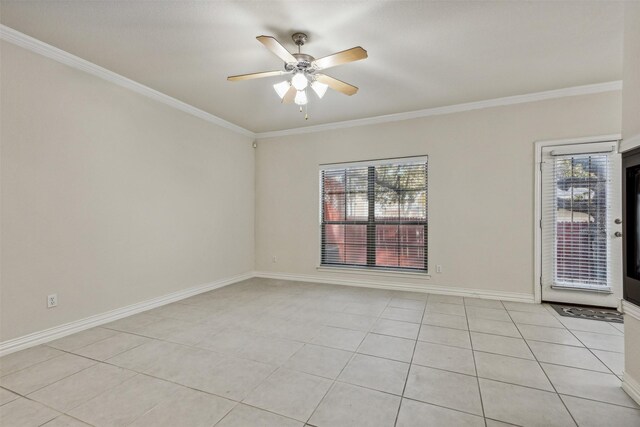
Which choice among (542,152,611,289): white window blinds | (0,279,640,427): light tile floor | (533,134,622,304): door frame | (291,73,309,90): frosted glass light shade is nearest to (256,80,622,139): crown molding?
(533,134,622,304): door frame

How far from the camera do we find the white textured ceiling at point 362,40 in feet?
7.21

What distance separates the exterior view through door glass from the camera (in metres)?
3.44

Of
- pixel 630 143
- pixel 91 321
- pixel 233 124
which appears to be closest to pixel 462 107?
pixel 630 143

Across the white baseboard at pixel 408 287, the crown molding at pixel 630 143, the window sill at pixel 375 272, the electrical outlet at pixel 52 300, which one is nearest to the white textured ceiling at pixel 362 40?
the crown molding at pixel 630 143

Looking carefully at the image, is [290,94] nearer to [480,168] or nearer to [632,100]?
[632,100]

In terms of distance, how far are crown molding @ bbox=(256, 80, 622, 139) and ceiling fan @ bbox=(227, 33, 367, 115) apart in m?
1.87

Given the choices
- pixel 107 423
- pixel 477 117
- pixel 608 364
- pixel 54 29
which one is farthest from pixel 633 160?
pixel 54 29

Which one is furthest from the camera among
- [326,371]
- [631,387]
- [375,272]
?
[375,272]

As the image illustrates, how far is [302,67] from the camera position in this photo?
2.67 meters

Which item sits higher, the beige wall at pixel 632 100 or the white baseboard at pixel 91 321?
the beige wall at pixel 632 100

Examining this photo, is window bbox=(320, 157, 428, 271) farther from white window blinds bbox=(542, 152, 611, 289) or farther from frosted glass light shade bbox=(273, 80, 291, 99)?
frosted glass light shade bbox=(273, 80, 291, 99)

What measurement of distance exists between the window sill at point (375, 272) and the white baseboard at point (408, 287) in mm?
→ 117

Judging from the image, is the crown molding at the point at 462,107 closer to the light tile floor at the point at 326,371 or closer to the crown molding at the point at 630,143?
the crown molding at the point at 630,143

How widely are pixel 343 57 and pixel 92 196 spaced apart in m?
2.84
